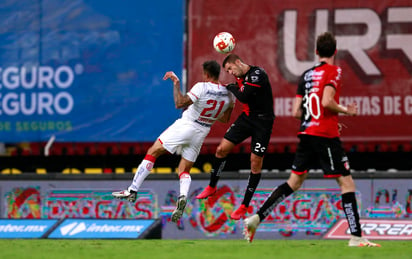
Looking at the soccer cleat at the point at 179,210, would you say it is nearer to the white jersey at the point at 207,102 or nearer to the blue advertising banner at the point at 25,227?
the white jersey at the point at 207,102

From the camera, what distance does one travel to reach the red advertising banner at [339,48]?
16.7 m

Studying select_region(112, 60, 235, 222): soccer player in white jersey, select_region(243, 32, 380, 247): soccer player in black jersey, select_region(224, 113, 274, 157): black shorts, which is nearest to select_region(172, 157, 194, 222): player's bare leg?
select_region(112, 60, 235, 222): soccer player in white jersey

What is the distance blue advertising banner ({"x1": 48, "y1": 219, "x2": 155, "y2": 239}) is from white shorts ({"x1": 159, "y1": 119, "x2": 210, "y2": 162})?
2299 mm

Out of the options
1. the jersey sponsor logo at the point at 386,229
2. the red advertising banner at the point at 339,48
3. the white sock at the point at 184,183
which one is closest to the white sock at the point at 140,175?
the white sock at the point at 184,183

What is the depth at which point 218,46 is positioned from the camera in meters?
13.3

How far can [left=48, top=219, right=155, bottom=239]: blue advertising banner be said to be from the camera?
15.6 metres

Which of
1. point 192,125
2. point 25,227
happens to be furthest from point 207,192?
point 25,227

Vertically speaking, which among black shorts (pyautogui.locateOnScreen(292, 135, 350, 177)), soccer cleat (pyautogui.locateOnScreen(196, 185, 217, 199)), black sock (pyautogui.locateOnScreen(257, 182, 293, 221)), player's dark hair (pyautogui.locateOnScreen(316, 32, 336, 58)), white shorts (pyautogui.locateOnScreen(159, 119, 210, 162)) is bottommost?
soccer cleat (pyautogui.locateOnScreen(196, 185, 217, 199))

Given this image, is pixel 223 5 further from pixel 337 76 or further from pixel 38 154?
pixel 337 76

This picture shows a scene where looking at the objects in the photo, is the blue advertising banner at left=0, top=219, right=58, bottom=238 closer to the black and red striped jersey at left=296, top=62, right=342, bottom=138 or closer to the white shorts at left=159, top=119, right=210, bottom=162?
the white shorts at left=159, top=119, right=210, bottom=162

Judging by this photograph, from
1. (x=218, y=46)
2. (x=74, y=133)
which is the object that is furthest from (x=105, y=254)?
(x=74, y=133)

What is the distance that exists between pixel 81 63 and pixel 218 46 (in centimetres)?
451

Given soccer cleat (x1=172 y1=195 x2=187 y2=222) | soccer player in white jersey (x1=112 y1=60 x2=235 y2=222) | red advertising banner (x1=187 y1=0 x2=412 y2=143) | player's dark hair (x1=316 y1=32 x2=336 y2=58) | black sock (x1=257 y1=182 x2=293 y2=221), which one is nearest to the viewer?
player's dark hair (x1=316 y1=32 x2=336 y2=58)

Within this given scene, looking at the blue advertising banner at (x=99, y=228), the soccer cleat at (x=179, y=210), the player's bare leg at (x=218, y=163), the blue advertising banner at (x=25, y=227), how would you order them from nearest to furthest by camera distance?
the soccer cleat at (x=179, y=210) < the player's bare leg at (x=218, y=163) < the blue advertising banner at (x=99, y=228) < the blue advertising banner at (x=25, y=227)
